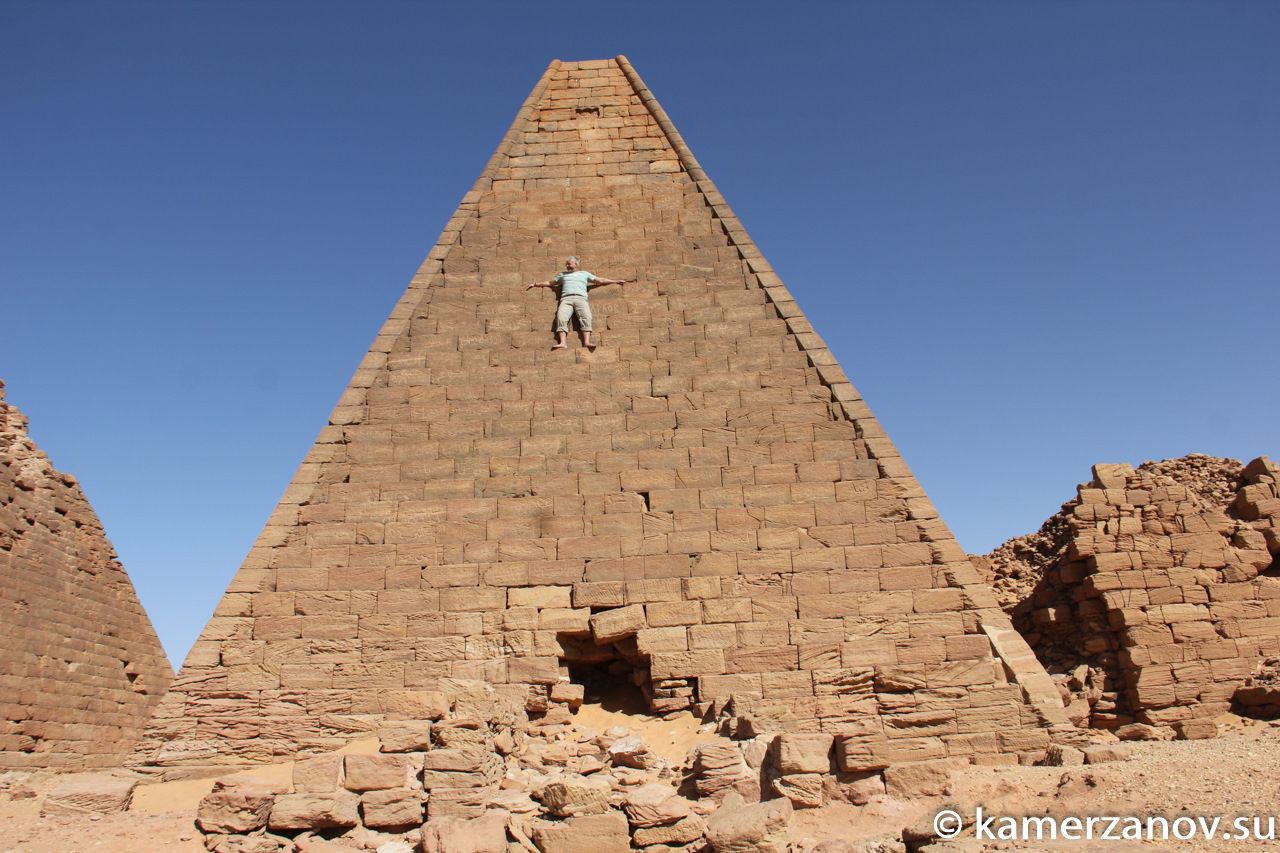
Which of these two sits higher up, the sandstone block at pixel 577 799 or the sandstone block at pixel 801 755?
the sandstone block at pixel 801 755

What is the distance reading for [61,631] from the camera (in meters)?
11.5

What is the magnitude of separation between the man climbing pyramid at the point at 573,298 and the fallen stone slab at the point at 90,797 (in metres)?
4.59

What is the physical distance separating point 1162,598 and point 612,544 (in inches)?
204

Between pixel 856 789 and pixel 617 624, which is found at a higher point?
A: pixel 617 624

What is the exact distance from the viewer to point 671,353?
7.91 m

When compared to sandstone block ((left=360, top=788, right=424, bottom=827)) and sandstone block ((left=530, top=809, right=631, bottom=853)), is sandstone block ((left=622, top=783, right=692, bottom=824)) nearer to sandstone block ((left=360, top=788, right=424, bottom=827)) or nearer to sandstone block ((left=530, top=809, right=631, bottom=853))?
sandstone block ((left=530, top=809, right=631, bottom=853))

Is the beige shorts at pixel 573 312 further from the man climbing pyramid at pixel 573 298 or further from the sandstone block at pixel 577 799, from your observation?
the sandstone block at pixel 577 799

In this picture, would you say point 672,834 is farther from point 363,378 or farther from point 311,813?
point 363,378

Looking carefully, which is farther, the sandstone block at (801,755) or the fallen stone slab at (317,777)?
the sandstone block at (801,755)

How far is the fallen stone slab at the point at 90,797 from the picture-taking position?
18.2 ft

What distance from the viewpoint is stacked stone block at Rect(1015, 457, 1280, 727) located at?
789 cm

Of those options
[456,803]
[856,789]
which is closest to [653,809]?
[456,803]

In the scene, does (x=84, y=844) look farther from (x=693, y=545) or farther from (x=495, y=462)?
(x=693, y=545)

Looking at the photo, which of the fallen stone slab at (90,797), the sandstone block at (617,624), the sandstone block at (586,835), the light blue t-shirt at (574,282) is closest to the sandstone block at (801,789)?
the sandstone block at (586,835)
